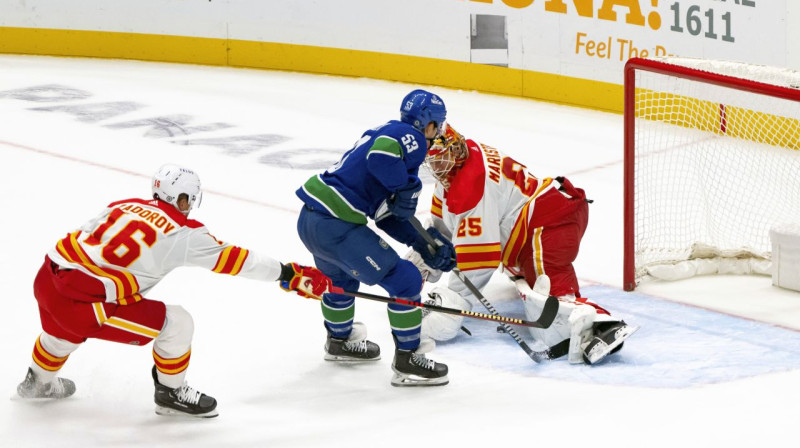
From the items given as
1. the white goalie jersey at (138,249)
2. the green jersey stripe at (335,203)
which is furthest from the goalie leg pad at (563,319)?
the white goalie jersey at (138,249)

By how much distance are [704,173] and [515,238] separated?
1451 mm

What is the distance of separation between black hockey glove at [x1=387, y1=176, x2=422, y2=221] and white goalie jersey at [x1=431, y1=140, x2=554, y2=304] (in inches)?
18.4

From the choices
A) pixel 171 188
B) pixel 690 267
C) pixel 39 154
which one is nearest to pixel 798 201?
pixel 690 267

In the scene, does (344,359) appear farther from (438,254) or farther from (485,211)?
(485,211)

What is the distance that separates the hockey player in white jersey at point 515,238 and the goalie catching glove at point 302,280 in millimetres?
751

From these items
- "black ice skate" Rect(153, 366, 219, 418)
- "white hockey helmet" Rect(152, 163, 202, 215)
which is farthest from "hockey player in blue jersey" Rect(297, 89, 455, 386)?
"black ice skate" Rect(153, 366, 219, 418)

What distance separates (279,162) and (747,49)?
3172mm

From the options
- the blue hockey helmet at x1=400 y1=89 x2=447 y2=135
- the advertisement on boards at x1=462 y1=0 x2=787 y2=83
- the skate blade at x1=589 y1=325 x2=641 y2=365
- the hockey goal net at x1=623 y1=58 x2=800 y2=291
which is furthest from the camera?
the advertisement on boards at x1=462 y1=0 x2=787 y2=83

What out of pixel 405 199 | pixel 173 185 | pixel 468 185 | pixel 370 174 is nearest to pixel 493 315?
pixel 468 185

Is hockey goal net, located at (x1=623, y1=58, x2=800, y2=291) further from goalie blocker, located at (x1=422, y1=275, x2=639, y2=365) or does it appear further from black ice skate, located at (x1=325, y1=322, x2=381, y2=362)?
black ice skate, located at (x1=325, y1=322, x2=381, y2=362)

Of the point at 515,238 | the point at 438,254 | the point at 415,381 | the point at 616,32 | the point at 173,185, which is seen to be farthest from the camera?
the point at 616,32

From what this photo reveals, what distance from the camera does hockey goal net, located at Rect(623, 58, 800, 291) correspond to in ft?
16.9

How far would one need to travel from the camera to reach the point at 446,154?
445 centimetres

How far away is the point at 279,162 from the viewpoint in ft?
24.1
